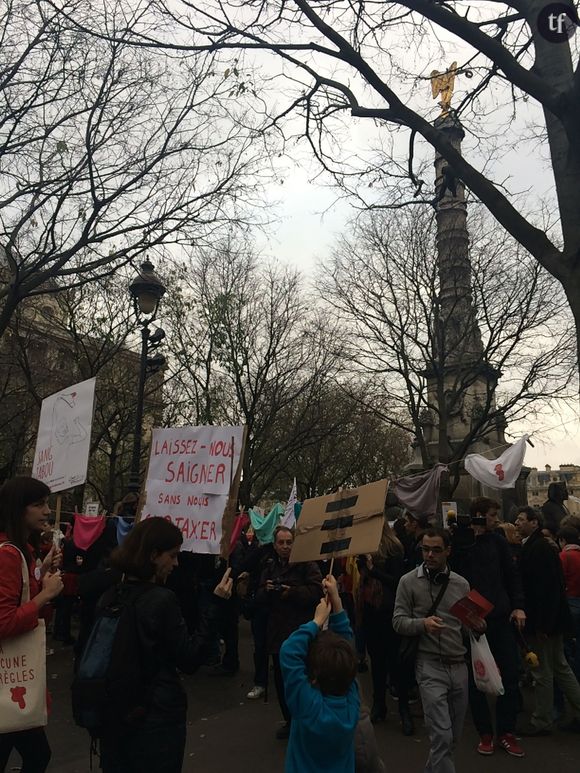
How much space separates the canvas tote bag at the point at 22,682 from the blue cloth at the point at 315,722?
4.01 feet

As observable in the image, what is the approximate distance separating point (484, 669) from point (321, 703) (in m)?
2.32

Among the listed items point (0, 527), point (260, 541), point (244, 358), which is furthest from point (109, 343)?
point (0, 527)

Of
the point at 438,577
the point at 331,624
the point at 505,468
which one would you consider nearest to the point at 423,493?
the point at 505,468

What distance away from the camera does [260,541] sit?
10.7 metres

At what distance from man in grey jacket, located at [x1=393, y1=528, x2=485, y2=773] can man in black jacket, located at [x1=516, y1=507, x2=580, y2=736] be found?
174cm

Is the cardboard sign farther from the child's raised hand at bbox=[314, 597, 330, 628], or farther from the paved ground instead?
the paved ground

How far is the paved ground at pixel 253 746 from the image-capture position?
4.75 m

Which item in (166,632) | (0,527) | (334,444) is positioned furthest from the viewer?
(334,444)

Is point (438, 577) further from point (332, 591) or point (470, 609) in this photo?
point (332, 591)

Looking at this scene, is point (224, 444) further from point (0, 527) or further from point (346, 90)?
point (346, 90)

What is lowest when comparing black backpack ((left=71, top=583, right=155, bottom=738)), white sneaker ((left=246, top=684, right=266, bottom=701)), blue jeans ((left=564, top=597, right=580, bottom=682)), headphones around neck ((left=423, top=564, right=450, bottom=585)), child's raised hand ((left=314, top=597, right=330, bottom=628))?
white sneaker ((left=246, top=684, right=266, bottom=701))

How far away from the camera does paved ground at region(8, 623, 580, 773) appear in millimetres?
4750

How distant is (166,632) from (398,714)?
4571 millimetres

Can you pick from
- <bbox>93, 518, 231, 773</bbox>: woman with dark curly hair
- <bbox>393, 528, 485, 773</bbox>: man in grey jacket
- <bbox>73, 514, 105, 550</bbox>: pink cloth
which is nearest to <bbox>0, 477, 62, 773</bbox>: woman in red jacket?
<bbox>93, 518, 231, 773</bbox>: woman with dark curly hair
